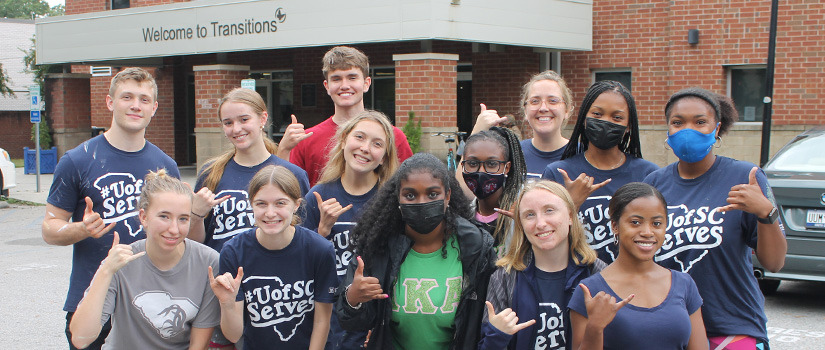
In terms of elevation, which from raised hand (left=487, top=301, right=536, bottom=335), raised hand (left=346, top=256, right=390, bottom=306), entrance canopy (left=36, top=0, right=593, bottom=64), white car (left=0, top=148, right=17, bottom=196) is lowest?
white car (left=0, top=148, right=17, bottom=196)

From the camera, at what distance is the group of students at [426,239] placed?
324cm

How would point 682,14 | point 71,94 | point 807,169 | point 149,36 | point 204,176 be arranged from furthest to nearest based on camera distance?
point 71,94 → point 149,36 → point 682,14 → point 807,169 → point 204,176

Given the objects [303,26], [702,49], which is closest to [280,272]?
[303,26]

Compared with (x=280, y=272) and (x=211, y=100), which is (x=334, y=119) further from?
(x=211, y=100)

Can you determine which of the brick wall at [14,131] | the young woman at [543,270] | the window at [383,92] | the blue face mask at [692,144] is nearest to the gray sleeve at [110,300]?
the young woman at [543,270]

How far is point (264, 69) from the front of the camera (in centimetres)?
2102

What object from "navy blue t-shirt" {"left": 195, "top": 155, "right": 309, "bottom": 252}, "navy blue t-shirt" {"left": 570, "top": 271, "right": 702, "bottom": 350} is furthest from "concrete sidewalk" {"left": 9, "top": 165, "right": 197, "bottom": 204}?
"navy blue t-shirt" {"left": 570, "top": 271, "right": 702, "bottom": 350}

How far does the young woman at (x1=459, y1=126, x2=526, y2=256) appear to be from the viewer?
386 cm

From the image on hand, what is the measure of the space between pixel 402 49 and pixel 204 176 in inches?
545

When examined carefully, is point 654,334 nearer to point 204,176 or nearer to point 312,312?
point 312,312

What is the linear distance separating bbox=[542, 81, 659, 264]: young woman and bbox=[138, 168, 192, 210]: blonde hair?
5.81 ft

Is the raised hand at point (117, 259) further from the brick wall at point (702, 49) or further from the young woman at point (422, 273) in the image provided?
the brick wall at point (702, 49)

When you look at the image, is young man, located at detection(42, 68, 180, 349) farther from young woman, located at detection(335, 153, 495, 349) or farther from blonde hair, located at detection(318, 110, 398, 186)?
young woman, located at detection(335, 153, 495, 349)

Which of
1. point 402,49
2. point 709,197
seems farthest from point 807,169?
point 402,49
